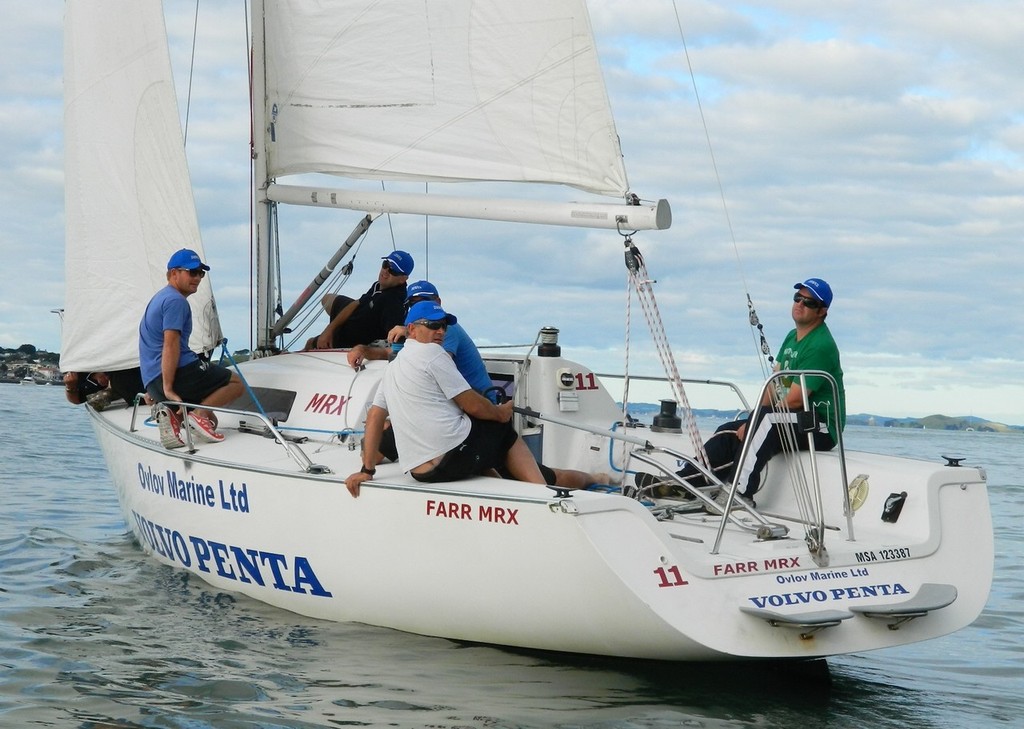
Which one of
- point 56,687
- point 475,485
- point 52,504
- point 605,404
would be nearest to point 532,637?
point 475,485

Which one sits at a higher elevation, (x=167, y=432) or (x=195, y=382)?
(x=195, y=382)

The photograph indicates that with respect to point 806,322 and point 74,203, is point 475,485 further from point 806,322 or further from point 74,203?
point 74,203

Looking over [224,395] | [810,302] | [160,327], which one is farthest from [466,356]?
[160,327]

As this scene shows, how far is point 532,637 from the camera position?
19.0ft

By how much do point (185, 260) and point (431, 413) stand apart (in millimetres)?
2522

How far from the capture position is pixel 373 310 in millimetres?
8781

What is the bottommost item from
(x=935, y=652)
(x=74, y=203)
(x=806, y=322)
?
(x=935, y=652)

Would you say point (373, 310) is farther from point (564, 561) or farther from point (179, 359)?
point (564, 561)

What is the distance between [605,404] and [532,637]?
2.87m

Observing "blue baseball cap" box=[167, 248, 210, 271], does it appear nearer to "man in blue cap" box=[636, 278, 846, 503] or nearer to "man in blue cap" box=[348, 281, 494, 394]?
"man in blue cap" box=[348, 281, 494, 394]

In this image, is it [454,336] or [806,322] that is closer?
[454,336]

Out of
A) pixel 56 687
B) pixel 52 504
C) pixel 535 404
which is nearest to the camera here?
pixel 56 687

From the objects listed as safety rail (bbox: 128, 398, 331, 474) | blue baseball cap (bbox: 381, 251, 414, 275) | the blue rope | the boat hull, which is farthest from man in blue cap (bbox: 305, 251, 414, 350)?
the boat hull

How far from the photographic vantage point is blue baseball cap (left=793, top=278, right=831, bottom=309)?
678 cm
